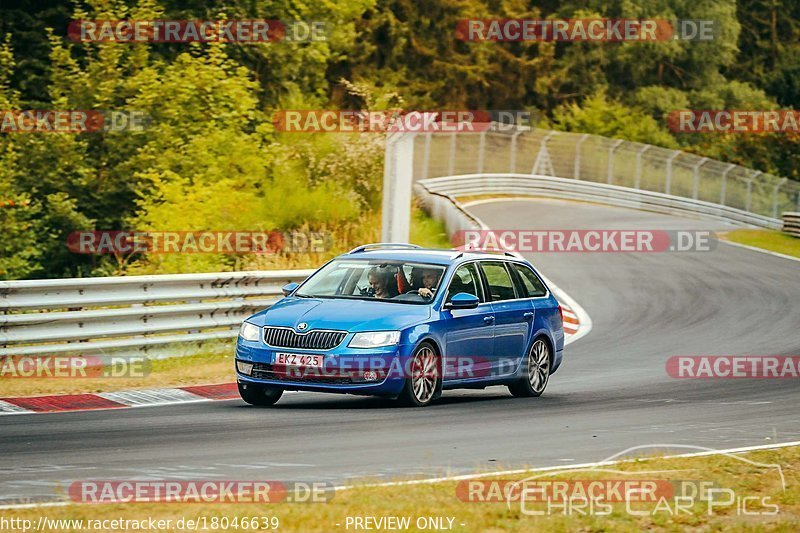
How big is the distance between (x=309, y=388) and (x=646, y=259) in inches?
907

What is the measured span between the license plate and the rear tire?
320 mm

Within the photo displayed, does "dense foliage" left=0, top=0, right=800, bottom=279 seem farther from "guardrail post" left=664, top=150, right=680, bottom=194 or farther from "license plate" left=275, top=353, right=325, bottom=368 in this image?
"license plate" left=275, top=353, right=325, bottom=368

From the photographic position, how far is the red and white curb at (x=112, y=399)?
→ 43.4 feet

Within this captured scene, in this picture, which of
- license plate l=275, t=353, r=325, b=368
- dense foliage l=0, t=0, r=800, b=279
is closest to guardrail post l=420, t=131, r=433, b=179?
dense foliage l=0, t=0, r=800, b=279

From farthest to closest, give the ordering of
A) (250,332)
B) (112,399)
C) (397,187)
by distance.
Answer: (397,187) < (112,399) < (250,332)

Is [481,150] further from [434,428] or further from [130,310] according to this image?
[434,428]

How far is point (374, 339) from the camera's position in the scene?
13.2 meters

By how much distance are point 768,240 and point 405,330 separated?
3090 cm

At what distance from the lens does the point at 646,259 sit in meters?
35.1

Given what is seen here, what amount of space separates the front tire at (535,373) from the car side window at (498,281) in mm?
655

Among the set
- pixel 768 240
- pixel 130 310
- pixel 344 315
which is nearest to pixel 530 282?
pixel 344 315

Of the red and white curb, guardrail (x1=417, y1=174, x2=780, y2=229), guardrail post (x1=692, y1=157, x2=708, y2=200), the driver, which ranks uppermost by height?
guardrail post (x1=692, y1=157, x2=708, y2=200)

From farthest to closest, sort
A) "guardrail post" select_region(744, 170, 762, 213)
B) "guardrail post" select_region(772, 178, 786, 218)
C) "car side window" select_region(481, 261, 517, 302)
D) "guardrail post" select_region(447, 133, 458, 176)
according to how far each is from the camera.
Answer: "guardrail post" select_region(447, 133, 458, 176) → "guardrail post" select_region(744, 170, 762, 213) → "guardrail post" select_region(772, 178, 786, 218) → "car side window" select_region(481, 261, 517, 302)

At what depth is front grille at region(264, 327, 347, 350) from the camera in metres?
13.2
